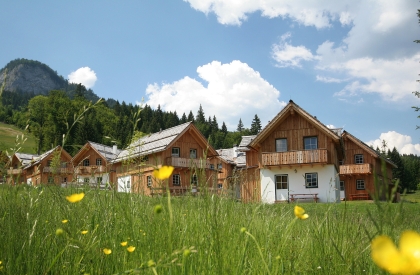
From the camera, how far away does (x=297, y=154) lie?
27016mm

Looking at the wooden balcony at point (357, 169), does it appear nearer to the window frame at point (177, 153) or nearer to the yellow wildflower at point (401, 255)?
the window frame at point (177, 153)

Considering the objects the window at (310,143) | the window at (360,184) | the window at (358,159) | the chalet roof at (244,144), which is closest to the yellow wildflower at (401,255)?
the window at (310,143)

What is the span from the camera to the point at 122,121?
87625 mm

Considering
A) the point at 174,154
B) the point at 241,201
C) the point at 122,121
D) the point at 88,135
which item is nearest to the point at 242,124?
the point at 122,121

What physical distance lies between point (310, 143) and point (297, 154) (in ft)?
4.73

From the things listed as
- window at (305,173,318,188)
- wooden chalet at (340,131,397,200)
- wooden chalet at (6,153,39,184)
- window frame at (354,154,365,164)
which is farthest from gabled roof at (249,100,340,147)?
wooden chalet at (6,153,39,184)

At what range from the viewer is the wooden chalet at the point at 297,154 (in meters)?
26.5

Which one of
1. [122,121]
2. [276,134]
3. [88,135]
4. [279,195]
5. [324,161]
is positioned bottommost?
[279,195]

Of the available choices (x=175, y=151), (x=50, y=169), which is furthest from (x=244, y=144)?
(x=50, y=169)

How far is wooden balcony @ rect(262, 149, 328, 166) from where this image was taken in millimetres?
26234

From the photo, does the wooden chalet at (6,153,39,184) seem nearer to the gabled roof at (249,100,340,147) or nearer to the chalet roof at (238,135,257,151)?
the gabled roof at (249,100,340,147)

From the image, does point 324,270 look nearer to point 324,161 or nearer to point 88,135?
point 324,161

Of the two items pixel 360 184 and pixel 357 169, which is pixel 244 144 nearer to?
pixel 357 169

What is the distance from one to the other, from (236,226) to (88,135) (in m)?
66.7
